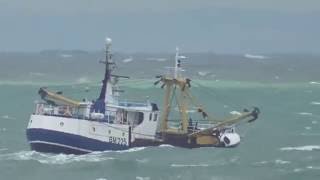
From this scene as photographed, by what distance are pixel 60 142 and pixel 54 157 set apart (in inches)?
48.9

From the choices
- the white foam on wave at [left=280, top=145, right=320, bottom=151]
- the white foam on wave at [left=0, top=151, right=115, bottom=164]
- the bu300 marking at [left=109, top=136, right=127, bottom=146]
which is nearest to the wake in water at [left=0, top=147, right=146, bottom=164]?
the white foam on wave at [left=0, top=151, right=115, bottom=164]

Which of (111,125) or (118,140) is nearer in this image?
(111,125)

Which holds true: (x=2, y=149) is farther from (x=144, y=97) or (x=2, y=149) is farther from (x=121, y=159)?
(x=144, y=97)

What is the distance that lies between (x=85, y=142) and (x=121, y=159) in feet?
12.5

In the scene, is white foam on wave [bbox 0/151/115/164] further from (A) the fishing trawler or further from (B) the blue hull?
(A) the fishing trawler

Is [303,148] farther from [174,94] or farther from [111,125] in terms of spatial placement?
[111,125]

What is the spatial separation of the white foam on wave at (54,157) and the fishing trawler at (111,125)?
0.62 meters

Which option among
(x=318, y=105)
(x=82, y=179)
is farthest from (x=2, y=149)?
(x=318, y=105)

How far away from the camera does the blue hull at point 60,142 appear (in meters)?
70.4

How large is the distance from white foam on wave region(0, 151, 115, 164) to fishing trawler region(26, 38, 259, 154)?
617mm

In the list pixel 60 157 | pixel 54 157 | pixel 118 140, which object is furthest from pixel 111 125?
pixel 54 157

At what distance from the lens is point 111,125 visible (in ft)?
234

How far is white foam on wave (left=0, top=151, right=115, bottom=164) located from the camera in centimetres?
6806

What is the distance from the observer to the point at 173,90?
7675cm
